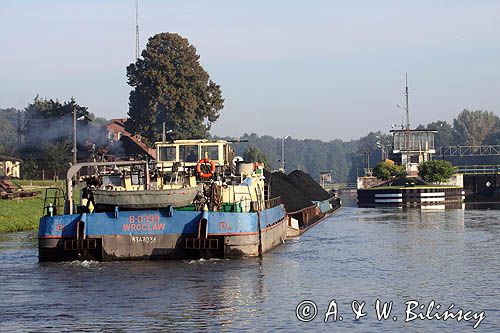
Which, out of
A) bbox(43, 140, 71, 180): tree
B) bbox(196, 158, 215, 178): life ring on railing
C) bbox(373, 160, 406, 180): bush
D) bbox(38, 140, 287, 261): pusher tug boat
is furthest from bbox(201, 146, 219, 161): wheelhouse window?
bbox(373, 160, 406, 180): bush

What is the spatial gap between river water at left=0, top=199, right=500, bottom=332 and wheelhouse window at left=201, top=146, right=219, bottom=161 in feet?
16.2

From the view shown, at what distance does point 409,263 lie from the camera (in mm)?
38219

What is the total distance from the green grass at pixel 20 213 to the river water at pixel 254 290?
12934mm

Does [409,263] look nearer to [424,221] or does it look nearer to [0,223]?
[0,223]

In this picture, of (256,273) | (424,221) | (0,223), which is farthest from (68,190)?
(424,221)

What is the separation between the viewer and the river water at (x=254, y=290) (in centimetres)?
2439

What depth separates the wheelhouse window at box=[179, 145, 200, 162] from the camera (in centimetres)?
4331

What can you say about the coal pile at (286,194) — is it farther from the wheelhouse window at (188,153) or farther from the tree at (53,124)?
the tree at (53,124)

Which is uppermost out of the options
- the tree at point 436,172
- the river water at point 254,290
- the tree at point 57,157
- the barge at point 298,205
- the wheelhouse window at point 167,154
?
the tree at point 57,157

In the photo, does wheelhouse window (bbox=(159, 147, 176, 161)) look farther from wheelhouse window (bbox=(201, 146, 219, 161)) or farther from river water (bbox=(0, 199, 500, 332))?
river water (bbox=(0, 199, 500, 332))

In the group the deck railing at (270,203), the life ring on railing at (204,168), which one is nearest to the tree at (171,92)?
the deck railing at (270,203)

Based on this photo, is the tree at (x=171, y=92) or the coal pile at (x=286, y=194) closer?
the coal pile at (x=286, y=194)

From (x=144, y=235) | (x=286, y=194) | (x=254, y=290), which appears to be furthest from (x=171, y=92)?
(x=254, y=290)

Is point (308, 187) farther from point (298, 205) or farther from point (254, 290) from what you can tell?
point (254, 290)
